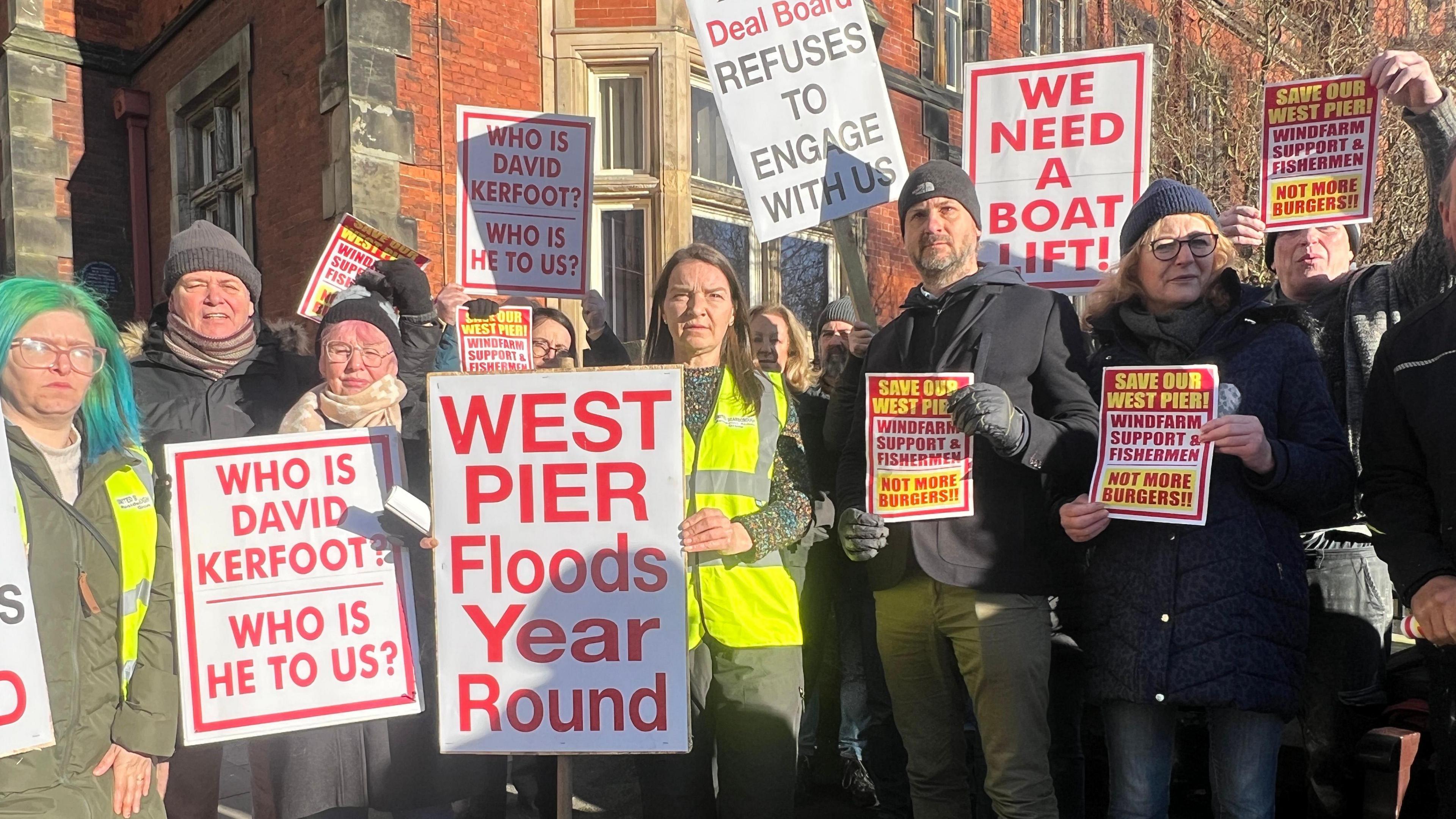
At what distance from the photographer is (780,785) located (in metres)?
2.78

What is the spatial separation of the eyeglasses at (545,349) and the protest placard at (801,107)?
1.70 m

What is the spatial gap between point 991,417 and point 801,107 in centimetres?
182

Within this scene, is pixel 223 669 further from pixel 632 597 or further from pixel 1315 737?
pixel 1315 737

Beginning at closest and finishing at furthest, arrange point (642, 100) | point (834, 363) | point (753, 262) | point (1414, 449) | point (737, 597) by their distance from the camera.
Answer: point (1414, 449) → point (737, 597) → point (834, 363) → point (642, 100) → point (753, 262)

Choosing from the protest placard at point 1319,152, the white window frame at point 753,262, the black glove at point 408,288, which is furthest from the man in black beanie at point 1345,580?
the white window frame at point 753,262

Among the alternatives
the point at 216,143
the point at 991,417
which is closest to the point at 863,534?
the point at 991,417

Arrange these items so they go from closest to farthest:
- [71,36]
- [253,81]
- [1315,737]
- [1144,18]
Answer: [1315,737] < [253,81] < [71,36] < [1144,18]

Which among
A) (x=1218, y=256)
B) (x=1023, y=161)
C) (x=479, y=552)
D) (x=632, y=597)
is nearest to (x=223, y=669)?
(x=479, y=552)

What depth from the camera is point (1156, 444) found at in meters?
2.38

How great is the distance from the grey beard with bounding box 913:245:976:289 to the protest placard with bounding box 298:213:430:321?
7.87 ft

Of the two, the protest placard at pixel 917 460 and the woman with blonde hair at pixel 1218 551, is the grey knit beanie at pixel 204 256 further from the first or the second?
the woman with blonde hair at pixel 1218 551

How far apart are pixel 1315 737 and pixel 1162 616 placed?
45.0 inches

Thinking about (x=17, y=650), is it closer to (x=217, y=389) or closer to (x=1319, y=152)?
(x=217, y=389)

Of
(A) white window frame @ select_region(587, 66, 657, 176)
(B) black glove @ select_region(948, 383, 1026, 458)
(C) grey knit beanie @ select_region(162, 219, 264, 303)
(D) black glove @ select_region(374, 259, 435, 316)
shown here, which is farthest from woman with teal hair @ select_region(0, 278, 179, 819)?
(A) white window frame @ select_region(587, 66, 657, 176)
